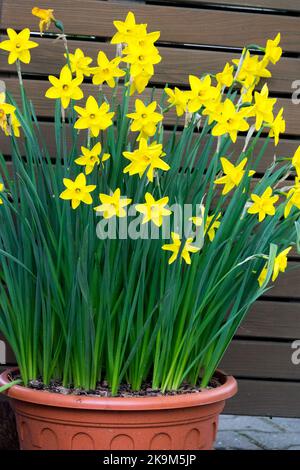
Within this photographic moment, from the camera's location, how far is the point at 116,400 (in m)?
1.44

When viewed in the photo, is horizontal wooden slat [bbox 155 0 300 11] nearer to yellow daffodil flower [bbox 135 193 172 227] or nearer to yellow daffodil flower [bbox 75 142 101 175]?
yellow daffodil flower [bbox 75 142 101 175]

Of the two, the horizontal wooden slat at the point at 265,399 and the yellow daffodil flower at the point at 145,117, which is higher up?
the yellow daffodil flower at the point at 145,117

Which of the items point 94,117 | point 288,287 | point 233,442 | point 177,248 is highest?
point 94,117

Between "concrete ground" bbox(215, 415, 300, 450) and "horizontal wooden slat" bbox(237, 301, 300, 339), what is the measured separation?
323mm

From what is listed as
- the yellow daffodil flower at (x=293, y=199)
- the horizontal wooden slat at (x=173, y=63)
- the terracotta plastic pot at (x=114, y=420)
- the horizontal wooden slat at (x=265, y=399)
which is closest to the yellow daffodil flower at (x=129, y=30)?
the yellow daffodil flower at (x=293, y=199)

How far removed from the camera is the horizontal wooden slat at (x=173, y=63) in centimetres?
211

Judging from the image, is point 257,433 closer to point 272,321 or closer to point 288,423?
point 288,423

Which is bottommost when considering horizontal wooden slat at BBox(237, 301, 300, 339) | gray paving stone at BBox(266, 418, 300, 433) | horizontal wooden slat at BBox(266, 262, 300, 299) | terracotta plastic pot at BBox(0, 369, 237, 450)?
gray paving stone at BBox(266, 418, 300, 433)

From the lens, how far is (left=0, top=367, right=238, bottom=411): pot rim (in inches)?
56.5

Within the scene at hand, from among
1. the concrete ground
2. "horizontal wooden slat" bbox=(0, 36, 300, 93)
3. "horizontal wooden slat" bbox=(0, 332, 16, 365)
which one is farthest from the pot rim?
"horizontal wooden slat" bbox=(0, 36, 300, 93)

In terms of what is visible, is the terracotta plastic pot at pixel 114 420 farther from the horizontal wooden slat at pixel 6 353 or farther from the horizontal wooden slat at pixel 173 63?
the horizontal wooden slat at pixel 173 63

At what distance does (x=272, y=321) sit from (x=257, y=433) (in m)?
0.38

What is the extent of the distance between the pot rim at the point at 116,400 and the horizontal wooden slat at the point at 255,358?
65cm

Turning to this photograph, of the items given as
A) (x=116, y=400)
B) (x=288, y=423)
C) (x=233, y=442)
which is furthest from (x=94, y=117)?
(x=288, y=423)
